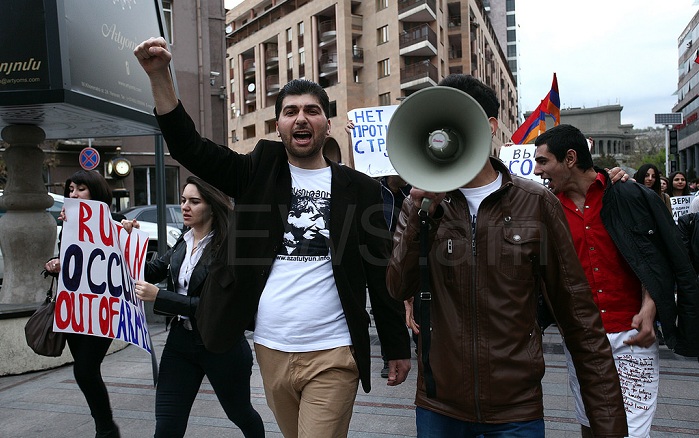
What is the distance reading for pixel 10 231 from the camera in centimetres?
657

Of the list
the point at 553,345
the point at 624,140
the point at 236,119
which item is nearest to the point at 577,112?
the point at 624,140

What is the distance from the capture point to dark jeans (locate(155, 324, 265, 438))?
3211 millimetres

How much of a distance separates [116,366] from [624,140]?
524 feet

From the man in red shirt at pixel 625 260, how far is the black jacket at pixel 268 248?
1.00m

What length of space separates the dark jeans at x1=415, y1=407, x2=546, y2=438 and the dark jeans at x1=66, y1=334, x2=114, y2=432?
2.37m

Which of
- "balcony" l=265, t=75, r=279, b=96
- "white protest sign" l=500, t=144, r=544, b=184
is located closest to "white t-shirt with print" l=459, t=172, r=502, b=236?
"white protest sign" l=500, t=144, r=544, b=184

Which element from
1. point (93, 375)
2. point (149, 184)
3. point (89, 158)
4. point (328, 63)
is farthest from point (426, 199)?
point (328, 63)

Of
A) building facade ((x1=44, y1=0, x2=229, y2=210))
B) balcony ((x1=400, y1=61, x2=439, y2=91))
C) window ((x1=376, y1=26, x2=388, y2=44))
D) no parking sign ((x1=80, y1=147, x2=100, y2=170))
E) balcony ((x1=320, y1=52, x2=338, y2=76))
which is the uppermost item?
window ((x1=376, y1=26, x2=388, y2=44))

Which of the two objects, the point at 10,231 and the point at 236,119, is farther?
the point at 236,119

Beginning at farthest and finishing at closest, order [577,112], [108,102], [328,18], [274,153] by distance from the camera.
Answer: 1. [577,112]
2. [328,18]
3. [108,102]
4. [274,153]

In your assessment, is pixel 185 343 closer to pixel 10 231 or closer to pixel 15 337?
pixel 15 337

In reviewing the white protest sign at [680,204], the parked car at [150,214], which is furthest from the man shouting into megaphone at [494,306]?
the parked car at [150,214]

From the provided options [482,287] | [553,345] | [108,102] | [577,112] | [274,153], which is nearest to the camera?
[482,287]

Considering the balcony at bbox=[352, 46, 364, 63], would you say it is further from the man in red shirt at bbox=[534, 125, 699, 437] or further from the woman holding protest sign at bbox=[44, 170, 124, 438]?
the man in red shirt at bbox=[534, 125, 699, 437]
